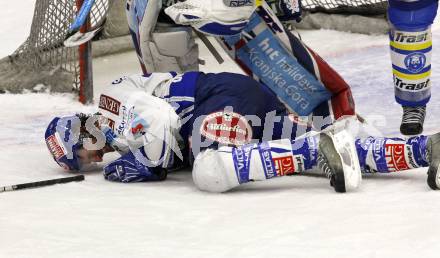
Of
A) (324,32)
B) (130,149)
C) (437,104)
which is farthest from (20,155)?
(324,32)

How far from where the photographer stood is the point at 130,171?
115 inches

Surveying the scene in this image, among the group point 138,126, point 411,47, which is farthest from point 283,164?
point 411,47

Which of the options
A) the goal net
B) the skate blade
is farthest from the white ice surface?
the goal net

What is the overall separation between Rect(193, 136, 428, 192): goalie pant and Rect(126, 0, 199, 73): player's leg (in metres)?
0.87

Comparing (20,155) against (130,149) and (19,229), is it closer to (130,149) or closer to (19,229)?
(130,149)

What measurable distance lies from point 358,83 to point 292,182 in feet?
5.69

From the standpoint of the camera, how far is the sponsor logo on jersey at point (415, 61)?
3.34 m

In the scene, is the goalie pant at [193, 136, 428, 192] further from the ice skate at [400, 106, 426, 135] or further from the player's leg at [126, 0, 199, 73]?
the player's leg at [126, 0, 199, 73]

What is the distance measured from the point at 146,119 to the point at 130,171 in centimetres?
20

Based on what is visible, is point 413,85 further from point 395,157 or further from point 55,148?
point 55,148

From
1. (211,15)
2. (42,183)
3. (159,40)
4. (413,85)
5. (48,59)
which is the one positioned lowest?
(48,59)

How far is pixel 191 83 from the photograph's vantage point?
302cm

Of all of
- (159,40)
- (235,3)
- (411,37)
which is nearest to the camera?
(235,3)

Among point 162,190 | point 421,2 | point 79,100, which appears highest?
point 421,2
